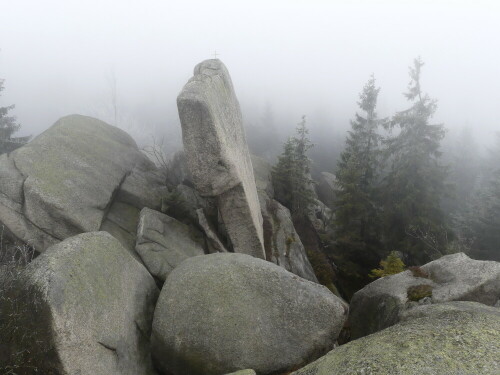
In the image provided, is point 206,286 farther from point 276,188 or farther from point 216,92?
point 276,188

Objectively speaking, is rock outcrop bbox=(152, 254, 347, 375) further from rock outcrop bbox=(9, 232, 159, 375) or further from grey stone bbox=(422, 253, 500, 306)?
grey stone bbox=(422, 253, 500, 306)

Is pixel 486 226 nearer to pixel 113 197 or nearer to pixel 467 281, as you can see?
pixel 467 281

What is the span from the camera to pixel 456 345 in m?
5.50

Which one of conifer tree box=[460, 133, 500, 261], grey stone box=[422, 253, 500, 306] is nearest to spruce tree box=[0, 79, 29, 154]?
grey stone box=[422, 253, 500, 306]

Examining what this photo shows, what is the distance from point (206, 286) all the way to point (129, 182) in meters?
9.70

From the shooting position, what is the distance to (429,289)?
38.9 feet

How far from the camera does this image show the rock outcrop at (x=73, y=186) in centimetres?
1335

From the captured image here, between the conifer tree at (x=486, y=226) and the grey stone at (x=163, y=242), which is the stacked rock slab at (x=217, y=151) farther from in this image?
the conifer tree at (x=486, y=226)

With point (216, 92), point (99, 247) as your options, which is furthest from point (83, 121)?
point (99, 247)

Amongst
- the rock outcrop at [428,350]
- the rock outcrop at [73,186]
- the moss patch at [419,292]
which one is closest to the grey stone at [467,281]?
the moss patch at [419,292]

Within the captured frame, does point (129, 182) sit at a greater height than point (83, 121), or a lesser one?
lesser

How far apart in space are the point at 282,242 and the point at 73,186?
10.7 metres

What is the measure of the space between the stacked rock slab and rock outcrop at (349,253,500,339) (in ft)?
16.6

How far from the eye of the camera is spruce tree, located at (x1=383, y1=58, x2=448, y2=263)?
75.5 feet
